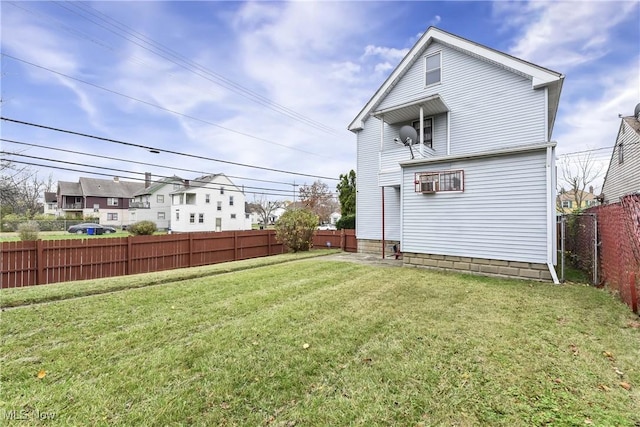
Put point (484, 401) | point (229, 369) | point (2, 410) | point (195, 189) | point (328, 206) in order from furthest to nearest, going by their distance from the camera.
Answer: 1. point (328, 206)
2. point (195, 189)
3. point (229, 369)
4. point (484, 401)
5. point (2, 410)

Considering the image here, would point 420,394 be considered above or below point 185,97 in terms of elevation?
below

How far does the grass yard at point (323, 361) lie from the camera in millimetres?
2293

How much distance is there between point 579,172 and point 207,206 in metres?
39.7

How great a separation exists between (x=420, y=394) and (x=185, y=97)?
17.4 meters

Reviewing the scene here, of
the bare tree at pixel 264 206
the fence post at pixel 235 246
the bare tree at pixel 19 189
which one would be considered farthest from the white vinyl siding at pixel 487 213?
the bare tree at pixel 264 206

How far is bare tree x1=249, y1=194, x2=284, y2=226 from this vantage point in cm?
5705

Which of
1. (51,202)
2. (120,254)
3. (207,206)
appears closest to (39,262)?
(120,254)

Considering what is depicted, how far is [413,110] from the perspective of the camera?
12.0m

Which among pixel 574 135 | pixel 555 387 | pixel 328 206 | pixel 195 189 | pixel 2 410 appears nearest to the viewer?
pixel 2 410

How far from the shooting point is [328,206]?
170ft

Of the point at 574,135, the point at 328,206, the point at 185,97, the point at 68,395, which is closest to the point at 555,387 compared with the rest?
the point at 68,395

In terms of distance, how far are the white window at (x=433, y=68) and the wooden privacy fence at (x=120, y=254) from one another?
27.5ft

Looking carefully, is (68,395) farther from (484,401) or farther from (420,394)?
(484,401)

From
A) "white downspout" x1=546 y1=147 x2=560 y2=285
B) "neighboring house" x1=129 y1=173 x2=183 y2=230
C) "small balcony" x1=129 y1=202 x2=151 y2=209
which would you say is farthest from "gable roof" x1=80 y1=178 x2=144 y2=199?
"white downspout" x1=546 y1=147 x2=560 y2=285
